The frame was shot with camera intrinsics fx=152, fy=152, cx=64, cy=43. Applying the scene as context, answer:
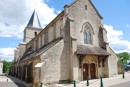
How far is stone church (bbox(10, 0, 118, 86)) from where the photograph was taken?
1847cm

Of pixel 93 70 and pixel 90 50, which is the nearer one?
pixel 90 50

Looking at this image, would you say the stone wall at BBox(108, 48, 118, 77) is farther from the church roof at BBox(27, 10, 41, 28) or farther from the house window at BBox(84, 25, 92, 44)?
the church roof at BBox(27, 10, 41, 28)

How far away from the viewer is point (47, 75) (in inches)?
708

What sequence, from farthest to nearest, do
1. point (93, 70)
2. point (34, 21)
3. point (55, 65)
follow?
point (34, 21) < point (93, 70) < point (55, 65)

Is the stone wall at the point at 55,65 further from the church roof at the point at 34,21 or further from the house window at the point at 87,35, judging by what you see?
the church roof at the point at 34,21

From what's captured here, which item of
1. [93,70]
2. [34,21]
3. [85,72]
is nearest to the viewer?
[85,72]

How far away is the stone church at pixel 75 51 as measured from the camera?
60.6 feet

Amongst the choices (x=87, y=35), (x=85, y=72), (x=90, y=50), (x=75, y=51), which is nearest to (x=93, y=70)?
(x=85, y=72)

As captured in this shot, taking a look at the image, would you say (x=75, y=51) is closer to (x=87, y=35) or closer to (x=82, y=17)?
(x=87, y=35)

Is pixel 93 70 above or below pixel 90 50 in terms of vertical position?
below

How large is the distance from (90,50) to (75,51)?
8.74 ft

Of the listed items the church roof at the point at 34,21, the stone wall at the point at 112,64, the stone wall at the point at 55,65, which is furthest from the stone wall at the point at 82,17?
the church roof at the point at 34,21

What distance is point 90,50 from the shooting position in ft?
69.4

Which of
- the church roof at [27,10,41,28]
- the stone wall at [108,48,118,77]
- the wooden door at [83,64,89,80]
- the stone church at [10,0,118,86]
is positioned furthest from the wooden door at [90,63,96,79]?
the church roof at [27,10,41,28]
